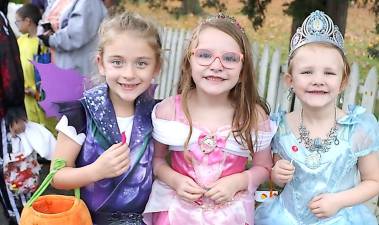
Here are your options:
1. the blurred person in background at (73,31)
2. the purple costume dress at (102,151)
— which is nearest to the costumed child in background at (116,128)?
the purple costume dress at (102,151)

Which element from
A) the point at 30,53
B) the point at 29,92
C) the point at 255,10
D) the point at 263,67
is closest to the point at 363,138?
the point at 263,67

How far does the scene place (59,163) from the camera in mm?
2355

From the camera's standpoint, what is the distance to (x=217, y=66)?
92.7 inches

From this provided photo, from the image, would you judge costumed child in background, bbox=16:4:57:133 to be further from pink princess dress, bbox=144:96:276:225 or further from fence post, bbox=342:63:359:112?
pink princess dress, bbox=144:96:276:225

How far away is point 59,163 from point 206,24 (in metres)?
0.83

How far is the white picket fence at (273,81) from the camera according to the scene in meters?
4.45

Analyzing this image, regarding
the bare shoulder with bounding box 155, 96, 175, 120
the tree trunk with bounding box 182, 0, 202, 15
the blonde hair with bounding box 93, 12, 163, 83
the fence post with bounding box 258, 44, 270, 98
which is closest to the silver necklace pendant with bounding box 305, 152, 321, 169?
the bare shoulder with bounding box 155, 96, 175, 120

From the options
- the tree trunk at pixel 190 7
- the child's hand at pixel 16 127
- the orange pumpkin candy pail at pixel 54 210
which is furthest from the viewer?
the tree trunk at pixel 190 7

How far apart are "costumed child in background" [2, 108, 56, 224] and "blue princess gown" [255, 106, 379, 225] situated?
5.23 ft

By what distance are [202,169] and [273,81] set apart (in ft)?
10.1

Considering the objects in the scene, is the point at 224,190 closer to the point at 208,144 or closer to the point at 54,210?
the point at 208,144

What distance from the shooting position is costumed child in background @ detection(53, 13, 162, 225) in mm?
2395

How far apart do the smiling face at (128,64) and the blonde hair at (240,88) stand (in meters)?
0.18

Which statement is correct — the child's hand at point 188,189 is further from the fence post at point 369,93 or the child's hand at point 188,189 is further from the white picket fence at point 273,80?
the fence post at point 369,93
